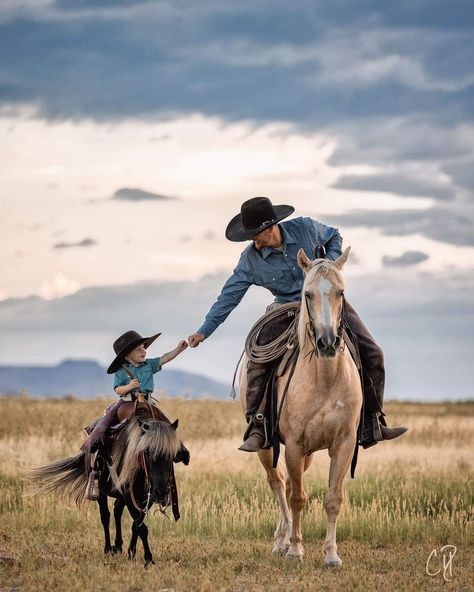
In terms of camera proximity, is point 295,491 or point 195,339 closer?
point 295,491

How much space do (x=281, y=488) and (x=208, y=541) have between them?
3.43 feet

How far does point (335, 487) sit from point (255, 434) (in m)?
1.04

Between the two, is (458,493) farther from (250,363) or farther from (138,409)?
(138,409)

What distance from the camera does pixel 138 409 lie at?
950cm

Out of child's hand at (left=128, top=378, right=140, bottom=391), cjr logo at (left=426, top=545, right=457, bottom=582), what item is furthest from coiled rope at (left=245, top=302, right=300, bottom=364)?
cjr logo at (left=426, top=545, right=457, bottom=582)

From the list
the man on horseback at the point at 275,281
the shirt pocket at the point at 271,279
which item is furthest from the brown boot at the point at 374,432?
the shirt pocket at the point at 271,279

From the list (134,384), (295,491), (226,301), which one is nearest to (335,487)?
(295,491)

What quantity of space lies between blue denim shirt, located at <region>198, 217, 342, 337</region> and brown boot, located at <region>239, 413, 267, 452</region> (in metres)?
1.33

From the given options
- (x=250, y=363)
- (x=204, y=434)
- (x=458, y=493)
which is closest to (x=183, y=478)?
(x=458, y=493)

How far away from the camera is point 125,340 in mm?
9578

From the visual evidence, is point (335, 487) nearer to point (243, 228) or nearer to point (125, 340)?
point (125, 340)

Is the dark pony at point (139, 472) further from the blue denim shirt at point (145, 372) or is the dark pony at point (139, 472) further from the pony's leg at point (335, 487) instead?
the pony's leg at point (335, 487)

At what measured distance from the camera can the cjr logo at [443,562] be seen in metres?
9.18

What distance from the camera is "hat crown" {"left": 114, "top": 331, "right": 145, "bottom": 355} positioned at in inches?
375
